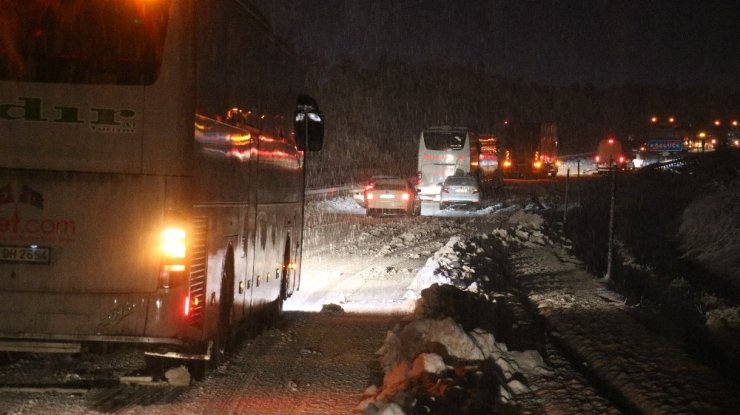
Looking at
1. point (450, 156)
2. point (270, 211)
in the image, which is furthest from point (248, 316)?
point (450, 156)

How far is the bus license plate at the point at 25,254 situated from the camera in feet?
23.9

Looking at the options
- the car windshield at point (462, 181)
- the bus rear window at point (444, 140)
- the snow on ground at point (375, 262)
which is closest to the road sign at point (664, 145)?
the bus rear window at point (444, 140)

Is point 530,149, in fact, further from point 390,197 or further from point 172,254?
point 172,254

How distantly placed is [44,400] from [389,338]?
145 inches

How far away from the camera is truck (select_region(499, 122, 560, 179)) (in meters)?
64.0

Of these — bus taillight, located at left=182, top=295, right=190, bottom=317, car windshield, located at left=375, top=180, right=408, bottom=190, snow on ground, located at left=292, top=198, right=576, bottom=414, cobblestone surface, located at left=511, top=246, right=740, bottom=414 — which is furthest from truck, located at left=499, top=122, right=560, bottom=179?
bus taillight, located at left=182, top=295, right=190, bottom=317

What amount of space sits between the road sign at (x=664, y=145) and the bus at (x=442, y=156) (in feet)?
165

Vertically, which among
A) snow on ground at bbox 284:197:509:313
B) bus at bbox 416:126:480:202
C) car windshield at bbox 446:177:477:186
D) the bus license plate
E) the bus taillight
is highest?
bus at bbox 416:126:480:202

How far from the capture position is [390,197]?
3844 cm

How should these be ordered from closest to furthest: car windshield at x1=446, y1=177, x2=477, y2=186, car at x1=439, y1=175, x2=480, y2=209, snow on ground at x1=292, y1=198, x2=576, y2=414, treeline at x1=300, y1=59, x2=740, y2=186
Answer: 1. snow on ground at x1=292, y1=198, x2=576, y2=414
2. car at x1=439, y1=175, x2=480, y2=209
3. car windshield at x1=446, y1=177, x2=477, y2=186
4. treeline at x1=300, y1=59, x2=740, y2=186

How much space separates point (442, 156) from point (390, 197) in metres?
13.1

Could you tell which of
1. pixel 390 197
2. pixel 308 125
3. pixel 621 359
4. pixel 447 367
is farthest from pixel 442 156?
pixel 447 367

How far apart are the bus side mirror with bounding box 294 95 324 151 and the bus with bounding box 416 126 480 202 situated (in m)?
36.4

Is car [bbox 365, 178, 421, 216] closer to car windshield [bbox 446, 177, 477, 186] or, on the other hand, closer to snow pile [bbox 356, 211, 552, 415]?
car windshield [bbox 446, 177, 477, 186]
